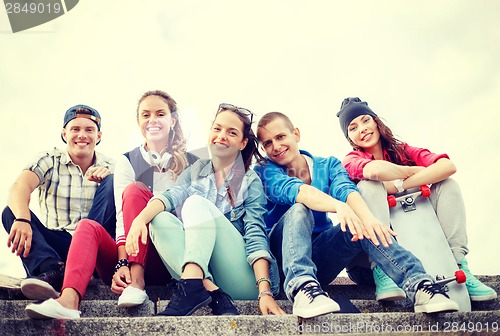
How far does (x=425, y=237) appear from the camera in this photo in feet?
8.65

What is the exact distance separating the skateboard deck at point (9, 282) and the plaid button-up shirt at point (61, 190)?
0.37 m

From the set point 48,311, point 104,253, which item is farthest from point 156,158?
point 48,311

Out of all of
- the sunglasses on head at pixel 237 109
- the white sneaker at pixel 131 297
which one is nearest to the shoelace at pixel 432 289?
the white sneaker at pixel 131 297

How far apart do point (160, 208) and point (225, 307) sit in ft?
1.75

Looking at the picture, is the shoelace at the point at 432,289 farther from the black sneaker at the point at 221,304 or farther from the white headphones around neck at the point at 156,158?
the white headphones around neck at the point at 156,158

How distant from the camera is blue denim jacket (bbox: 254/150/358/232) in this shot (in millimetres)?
2688

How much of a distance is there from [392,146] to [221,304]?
1.35m

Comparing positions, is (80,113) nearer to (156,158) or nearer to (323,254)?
(156,158)

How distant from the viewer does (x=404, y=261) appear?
232 centimetres

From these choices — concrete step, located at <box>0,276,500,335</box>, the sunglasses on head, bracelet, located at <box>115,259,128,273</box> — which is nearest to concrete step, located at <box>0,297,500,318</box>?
bracelet, located at <box>115,259,128,273</box>

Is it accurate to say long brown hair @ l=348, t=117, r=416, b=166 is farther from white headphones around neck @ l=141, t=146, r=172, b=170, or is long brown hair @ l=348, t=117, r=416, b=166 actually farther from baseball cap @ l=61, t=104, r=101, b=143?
baseball cap @ l=61, t=104, r=101, b=143

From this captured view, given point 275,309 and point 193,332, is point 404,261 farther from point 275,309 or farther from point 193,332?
point 193,332

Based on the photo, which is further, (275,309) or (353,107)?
(353,107)

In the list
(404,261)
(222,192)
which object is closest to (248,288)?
(222,192)
